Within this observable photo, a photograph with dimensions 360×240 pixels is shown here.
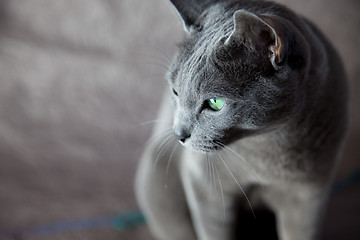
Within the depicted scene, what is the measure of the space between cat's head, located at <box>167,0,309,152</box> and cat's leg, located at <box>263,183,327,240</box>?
0.21 metres

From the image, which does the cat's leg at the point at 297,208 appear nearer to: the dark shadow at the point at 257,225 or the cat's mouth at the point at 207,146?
the dark shadow at the point at 257,225

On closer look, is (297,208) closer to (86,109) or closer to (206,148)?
(206,148)

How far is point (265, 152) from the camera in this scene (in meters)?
0.73

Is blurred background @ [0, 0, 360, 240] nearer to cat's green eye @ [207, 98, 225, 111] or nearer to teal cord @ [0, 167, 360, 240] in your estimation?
teal cord @ [0, 167, 360, 240]

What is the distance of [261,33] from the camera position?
1.80 ft

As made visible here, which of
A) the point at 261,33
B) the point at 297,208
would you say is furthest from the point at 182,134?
the point at 297,208

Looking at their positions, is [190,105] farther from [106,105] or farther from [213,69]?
[106,105]

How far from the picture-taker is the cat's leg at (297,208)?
31.4 inches

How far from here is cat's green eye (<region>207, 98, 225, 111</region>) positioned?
2.03 feet

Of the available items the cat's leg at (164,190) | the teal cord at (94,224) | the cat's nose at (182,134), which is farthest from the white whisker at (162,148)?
the teal cord at (94,224)

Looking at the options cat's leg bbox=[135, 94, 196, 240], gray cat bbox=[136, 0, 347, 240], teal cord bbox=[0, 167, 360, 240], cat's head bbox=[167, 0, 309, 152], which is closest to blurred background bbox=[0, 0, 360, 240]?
teal cord bbox=[0, 167, 360, 240]

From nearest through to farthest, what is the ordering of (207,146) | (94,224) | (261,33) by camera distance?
1. (261,33)
2. (207,146)
3. (94,224)

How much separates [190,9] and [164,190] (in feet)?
1.58

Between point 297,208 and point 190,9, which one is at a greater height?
point 190,9
